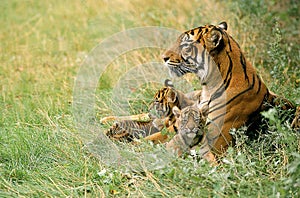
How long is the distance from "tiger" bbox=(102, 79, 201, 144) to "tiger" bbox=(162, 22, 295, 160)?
0.49 m

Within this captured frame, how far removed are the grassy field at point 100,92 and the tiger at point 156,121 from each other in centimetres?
41

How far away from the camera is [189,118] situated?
4926mm

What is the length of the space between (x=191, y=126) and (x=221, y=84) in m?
0.49

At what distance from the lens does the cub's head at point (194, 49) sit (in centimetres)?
499

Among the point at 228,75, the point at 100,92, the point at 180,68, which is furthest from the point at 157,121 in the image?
the point at 100,92

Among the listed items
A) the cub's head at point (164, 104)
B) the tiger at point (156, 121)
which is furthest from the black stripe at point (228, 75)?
the cub's head at point (164, 104)

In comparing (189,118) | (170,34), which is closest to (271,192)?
(189,118)

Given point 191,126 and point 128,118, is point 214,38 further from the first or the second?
point 128,118

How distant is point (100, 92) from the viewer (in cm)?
684

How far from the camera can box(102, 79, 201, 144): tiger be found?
5.52m

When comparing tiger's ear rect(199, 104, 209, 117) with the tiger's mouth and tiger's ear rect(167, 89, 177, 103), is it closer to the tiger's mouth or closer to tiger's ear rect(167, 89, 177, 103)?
the tiger's mouth

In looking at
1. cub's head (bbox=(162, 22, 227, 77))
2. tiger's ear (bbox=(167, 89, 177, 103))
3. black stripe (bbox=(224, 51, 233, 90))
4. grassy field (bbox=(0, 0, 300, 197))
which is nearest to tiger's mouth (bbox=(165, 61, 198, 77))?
cub's head (bbox=(162, 22, 227, 77))

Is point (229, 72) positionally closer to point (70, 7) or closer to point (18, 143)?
point (18, 143)

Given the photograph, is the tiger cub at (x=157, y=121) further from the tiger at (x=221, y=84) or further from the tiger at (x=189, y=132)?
the tiger at (x=221, y=84)
